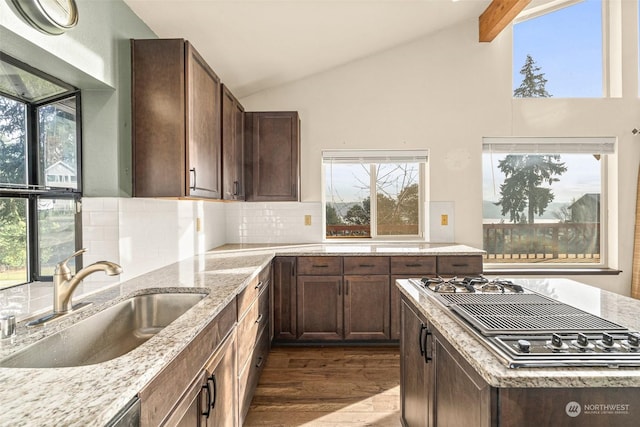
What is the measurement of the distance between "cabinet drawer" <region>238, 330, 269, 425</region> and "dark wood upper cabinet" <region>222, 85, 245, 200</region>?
44.4 inches

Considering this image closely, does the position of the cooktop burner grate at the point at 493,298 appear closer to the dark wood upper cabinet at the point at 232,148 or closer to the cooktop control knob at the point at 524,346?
the cooktop control knob at the point at 524,346

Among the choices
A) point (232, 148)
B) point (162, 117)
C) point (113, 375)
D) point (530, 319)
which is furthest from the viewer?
point (232, 148)

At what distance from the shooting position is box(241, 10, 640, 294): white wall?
3.80 meters

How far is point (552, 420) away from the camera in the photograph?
3.14ft

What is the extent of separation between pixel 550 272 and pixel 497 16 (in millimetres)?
2631

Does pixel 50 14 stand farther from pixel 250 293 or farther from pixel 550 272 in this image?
pixel 550 272

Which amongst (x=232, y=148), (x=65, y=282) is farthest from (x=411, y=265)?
(x=65, y=282)

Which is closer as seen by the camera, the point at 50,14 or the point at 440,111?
the point at 50,14

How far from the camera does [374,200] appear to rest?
398 cm

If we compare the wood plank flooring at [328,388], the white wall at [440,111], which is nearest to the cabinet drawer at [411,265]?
the wood plank flooring at [328,388]

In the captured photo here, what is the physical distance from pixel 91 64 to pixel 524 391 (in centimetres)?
216

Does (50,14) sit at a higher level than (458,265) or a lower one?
higher

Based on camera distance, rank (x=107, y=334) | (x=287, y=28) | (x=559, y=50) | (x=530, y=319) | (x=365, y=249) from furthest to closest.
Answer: (x=559, y=50) < (x=365, y=249) < (x=287, y=28) < (x=107, y=334) < (x=530, y=319)

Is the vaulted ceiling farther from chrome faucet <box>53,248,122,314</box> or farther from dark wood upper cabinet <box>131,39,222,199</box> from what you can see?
chrome faucet <box>53,248,122,314</box>
